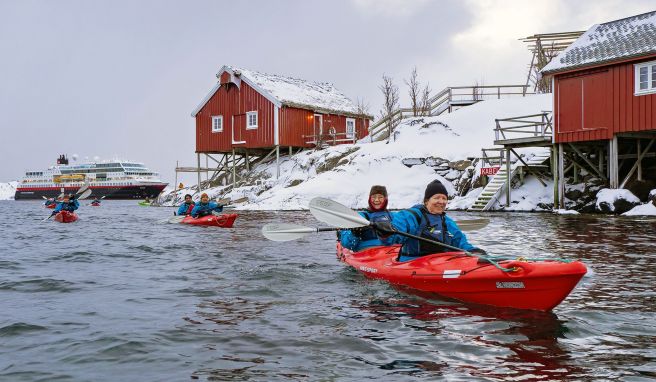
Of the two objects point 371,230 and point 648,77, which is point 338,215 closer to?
point 371,230

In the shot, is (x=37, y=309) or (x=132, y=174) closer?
(x=37, y=309)

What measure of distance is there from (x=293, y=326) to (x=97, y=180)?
74707 millimetres

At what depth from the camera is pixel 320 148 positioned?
37906mm

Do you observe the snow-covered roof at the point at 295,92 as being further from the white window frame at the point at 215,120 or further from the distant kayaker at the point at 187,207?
the distant kayaker at the point at 187,207

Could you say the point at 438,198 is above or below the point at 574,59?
below

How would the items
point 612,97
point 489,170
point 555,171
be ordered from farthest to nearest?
point 489,170, point 555,171, point 612,97

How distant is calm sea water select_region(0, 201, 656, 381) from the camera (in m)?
4.45

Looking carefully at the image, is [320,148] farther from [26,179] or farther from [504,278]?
[26,179]

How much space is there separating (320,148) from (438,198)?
3100 cm

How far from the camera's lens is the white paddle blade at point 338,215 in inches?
319

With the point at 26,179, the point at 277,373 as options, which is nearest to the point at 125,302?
the point at 277,373

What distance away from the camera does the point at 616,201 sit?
1988 centimetres

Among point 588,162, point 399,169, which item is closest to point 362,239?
point 588,162

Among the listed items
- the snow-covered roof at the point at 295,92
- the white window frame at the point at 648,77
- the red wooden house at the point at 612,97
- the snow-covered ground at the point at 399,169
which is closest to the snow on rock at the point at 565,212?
the red wooden house at the point at 612,97
